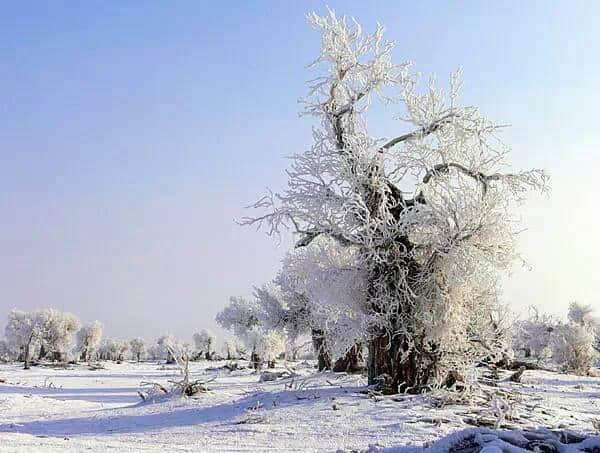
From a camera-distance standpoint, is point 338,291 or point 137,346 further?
point 137,346

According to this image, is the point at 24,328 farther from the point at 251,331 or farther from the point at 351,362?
the point at 351,362

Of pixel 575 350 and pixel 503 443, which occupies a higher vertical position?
pixel 575 350

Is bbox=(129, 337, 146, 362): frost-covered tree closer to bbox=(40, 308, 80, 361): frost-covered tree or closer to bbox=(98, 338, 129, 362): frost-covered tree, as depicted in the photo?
bbox=(98, 338, 129, 362): frost-covered tree

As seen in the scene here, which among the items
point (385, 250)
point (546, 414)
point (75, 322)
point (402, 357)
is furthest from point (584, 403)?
point (75, 322)

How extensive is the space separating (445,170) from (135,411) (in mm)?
7967

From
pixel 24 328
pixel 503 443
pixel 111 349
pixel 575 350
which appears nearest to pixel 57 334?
pixel 24 328

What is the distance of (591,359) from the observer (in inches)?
1364

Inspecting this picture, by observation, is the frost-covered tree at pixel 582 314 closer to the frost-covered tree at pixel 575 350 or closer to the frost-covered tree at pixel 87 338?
the frost-covered tree at pixel 575 350

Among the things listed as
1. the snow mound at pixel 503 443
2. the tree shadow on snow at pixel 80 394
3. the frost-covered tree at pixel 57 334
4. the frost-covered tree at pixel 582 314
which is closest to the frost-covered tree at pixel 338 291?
the snow mound at pixel 503 443

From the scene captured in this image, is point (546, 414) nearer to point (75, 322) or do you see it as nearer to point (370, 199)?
point (370, 199)

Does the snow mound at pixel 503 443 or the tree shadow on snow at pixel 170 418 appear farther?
the tree shadow on snow at pixel 170 418

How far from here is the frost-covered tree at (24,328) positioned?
7486 cm

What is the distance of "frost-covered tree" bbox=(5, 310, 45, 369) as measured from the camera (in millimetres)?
74856

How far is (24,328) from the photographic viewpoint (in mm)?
76500
